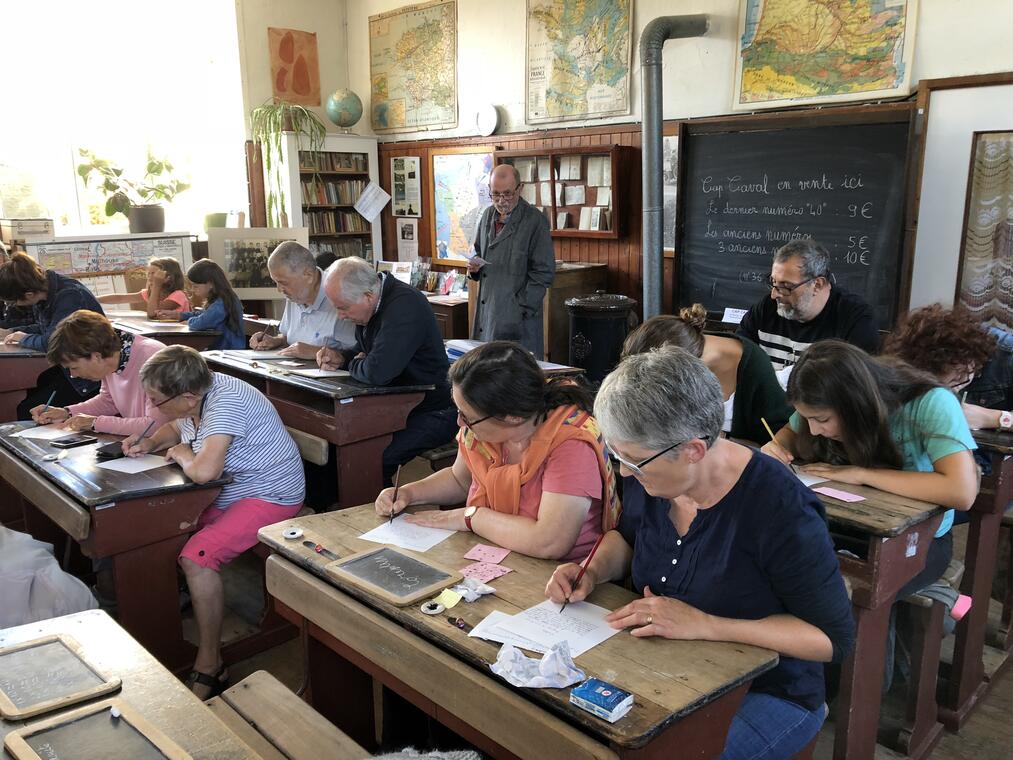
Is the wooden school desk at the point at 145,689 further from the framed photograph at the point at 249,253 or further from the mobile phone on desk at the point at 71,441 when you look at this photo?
the framed photograph at the point at 249,253

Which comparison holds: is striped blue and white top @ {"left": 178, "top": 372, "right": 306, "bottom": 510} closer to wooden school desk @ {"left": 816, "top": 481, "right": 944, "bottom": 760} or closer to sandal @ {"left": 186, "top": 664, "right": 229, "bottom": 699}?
sandal @ {"left": 186, "top": 664, "right": 229, "bottom": 699}

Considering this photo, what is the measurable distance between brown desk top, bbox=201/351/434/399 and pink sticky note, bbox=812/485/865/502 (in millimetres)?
1774

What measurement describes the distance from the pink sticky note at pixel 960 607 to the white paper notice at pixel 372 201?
A: 6814mm

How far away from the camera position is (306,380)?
3.45 meters

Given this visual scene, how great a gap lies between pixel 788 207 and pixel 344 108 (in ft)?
15.6

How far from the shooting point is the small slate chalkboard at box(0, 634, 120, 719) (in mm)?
1432

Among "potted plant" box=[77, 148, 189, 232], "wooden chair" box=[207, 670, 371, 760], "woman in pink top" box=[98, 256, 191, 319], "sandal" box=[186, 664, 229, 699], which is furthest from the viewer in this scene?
"potted plant" box=[77, 148, 189, 232]

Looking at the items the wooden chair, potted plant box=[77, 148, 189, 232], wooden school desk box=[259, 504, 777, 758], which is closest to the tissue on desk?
wooden school desk box=[259, 504, 777, 758]

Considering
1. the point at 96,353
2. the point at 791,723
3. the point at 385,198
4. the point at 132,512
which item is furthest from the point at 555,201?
the point at 791,723

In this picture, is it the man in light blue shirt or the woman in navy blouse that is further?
the man in light blue shirt

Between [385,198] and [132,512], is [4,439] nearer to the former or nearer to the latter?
[132,512]

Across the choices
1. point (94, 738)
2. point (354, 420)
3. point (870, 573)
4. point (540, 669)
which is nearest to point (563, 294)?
point (354, 420)

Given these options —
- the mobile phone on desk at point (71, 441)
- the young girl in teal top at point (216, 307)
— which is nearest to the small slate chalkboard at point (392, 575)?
the mobile phone on desk at point (71, 441)

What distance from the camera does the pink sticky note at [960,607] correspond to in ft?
7.90
